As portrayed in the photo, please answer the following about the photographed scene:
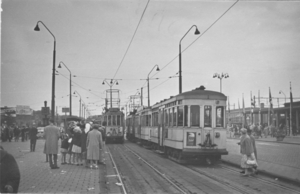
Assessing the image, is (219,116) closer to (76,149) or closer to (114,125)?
(76,149)

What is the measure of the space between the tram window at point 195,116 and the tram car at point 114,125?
1860 centimetres

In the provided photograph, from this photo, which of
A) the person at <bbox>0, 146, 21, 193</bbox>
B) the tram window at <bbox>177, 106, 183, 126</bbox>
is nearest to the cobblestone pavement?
the person at <bbox>0, 146, 21, 193</bbox>

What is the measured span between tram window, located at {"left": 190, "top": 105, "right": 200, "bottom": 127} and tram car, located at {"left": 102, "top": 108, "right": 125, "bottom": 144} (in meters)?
18.6

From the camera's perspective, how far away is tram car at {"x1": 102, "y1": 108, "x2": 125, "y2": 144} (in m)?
33.0

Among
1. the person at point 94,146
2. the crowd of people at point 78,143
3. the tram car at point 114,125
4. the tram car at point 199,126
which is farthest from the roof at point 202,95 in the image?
the tram car at point 114,125

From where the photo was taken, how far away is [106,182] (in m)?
10.1

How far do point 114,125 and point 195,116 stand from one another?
61.6ft

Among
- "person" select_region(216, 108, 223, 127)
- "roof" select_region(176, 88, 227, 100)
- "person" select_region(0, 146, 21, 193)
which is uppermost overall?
"roof" select_region(176, 88, 227, 100)

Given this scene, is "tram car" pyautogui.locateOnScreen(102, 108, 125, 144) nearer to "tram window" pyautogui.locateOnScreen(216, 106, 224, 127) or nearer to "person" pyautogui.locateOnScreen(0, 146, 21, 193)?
"tram window" pyautogui.locateOnScreen(216, 106, 224, 127)

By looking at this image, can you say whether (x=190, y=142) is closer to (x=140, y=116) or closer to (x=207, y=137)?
(x=207, y=137)

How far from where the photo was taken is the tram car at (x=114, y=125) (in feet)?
108

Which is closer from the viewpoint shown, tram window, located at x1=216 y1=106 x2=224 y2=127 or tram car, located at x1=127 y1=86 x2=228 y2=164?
tram car, located at x1=127 y1=86 x2=228 y2=164

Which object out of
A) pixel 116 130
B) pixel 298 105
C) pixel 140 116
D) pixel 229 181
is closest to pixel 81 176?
pixel 229 181

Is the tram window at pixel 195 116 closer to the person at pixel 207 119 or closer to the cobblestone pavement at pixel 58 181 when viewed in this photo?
the person at pixel 207 119
